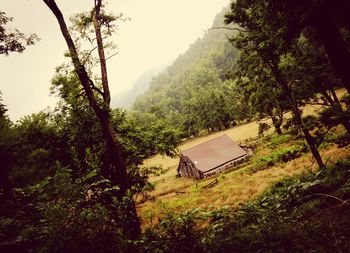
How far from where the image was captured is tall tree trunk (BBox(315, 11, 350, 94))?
276 inches

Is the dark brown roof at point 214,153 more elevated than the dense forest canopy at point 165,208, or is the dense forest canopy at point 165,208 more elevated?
the dense forest canopy at point 165,208

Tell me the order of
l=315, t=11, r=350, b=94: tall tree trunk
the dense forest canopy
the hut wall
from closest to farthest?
1. the dense forest canopy
2. l=315, t=11, r=350, b=94: tall tree trunk
3. the hut wall

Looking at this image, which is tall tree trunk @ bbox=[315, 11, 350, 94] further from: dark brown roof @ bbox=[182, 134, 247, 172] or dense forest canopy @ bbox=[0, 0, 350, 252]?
dark brown roof @ bbox=[182, 134, 247, 172]

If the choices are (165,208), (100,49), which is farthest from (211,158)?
(165,208)

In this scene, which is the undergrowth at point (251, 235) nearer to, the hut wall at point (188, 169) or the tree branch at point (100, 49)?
the tree branch at point (100, 49)

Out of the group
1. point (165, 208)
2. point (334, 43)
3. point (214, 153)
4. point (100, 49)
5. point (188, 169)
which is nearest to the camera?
point (165, 208)

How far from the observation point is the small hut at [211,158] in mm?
37406

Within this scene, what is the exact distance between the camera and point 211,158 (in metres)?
39.1

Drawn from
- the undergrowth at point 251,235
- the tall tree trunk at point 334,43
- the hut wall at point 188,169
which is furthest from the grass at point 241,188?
the undergrowth at point 251,235

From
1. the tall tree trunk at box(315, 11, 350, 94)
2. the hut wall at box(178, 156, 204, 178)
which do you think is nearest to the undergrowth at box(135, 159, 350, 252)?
the tall tree trunk at box(315, 11, 350, 94)

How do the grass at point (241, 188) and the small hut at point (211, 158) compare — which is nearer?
the grass at point (241, 188)

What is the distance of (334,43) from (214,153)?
33.7m

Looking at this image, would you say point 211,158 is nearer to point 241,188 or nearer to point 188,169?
point 188,169

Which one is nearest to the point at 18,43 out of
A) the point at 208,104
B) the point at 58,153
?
the point at 58,153
